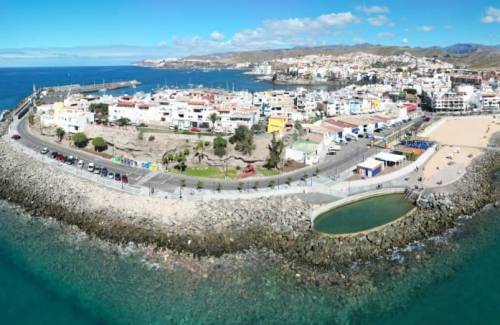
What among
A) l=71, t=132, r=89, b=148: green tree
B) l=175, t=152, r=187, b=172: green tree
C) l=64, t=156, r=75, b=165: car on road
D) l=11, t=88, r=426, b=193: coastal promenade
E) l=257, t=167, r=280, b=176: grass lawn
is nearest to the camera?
l=11, t=88, r=426, b=193: coastal promenade

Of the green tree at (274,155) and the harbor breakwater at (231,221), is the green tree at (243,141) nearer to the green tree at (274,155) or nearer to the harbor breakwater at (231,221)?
the green tree at (274,155)

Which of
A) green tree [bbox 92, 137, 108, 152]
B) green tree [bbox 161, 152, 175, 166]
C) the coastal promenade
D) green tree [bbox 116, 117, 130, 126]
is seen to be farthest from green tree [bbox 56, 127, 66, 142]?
green tree [bbox 161, 152, 175, 166]

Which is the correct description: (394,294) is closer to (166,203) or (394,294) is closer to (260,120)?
(166,203)

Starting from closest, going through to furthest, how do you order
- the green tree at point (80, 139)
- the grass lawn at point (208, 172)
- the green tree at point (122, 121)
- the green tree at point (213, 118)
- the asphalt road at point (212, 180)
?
the asphalt road at point (212, 180) → the grass lawn at point (208, 172) → the green tree at point (80, 139) → the green tree at point (213, 118) → the green tree at point (122, 121)

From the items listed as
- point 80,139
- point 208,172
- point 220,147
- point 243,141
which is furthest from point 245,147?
point 80,139

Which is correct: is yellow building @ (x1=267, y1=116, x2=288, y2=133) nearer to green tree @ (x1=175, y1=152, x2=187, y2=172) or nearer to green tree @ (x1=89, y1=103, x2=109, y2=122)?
green tree @ (x1=175, y1=152, x2=187, y2=172)

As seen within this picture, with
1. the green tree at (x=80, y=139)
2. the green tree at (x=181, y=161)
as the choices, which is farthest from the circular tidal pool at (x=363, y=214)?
the green tree at (x=80, y=139)

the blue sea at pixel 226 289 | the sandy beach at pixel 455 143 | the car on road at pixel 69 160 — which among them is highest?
the car on road at pixel 69 160
